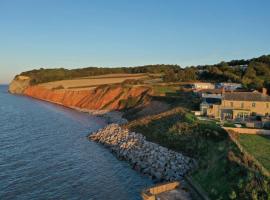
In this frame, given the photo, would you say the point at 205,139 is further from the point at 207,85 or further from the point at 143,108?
the point at 207,85

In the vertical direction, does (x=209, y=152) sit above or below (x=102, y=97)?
below

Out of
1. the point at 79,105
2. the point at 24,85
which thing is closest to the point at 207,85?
the point at 79,105

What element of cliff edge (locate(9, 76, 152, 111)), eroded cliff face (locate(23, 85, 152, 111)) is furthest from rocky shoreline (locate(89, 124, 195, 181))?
eroded cliff face (locate(23, 85, 152, 111))

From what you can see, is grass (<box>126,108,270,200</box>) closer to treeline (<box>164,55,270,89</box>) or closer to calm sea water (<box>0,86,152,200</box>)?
calm sea water (<box>0,86,152,200</box>)

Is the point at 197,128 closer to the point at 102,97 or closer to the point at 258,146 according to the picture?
the point at 258,146

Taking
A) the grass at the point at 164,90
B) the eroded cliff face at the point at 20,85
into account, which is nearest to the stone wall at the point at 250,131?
the grass at the point at 164,90

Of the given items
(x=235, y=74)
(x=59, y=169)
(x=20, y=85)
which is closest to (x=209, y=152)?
(x=59, y=169)

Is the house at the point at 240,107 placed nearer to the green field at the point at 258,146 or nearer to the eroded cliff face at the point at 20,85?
the green field at the point at 258,146
